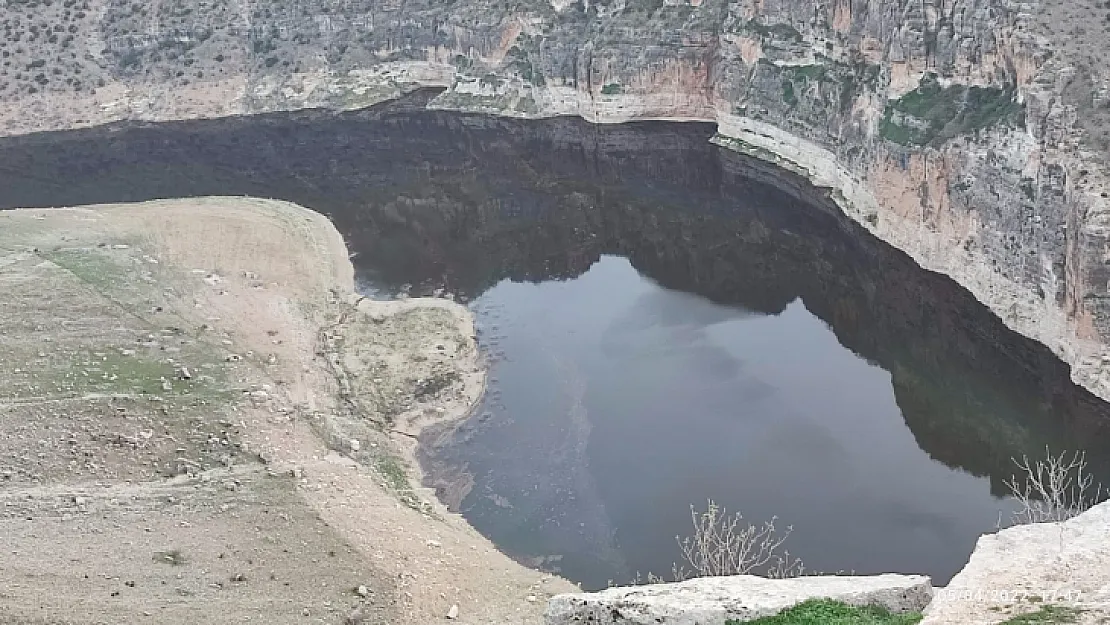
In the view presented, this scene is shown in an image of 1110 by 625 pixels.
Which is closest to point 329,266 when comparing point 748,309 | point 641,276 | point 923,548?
point 641,276

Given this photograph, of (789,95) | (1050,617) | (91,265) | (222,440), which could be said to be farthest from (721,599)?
(789,95)

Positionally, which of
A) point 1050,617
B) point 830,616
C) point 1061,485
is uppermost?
point 1050,617

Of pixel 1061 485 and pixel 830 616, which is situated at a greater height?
pixel 830 616

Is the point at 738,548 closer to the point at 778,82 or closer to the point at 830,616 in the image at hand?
the point at 830,616

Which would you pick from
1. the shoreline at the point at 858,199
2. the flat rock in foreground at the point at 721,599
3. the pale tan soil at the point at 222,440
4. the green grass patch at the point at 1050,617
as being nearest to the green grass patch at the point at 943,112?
the shoreline at the point at 858,199

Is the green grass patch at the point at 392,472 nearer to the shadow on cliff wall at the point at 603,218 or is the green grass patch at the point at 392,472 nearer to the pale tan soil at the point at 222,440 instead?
the pale tan soil at the point at 222,440

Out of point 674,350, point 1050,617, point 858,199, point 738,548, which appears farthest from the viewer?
point 858,199

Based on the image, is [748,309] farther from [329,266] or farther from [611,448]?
[329,266]
